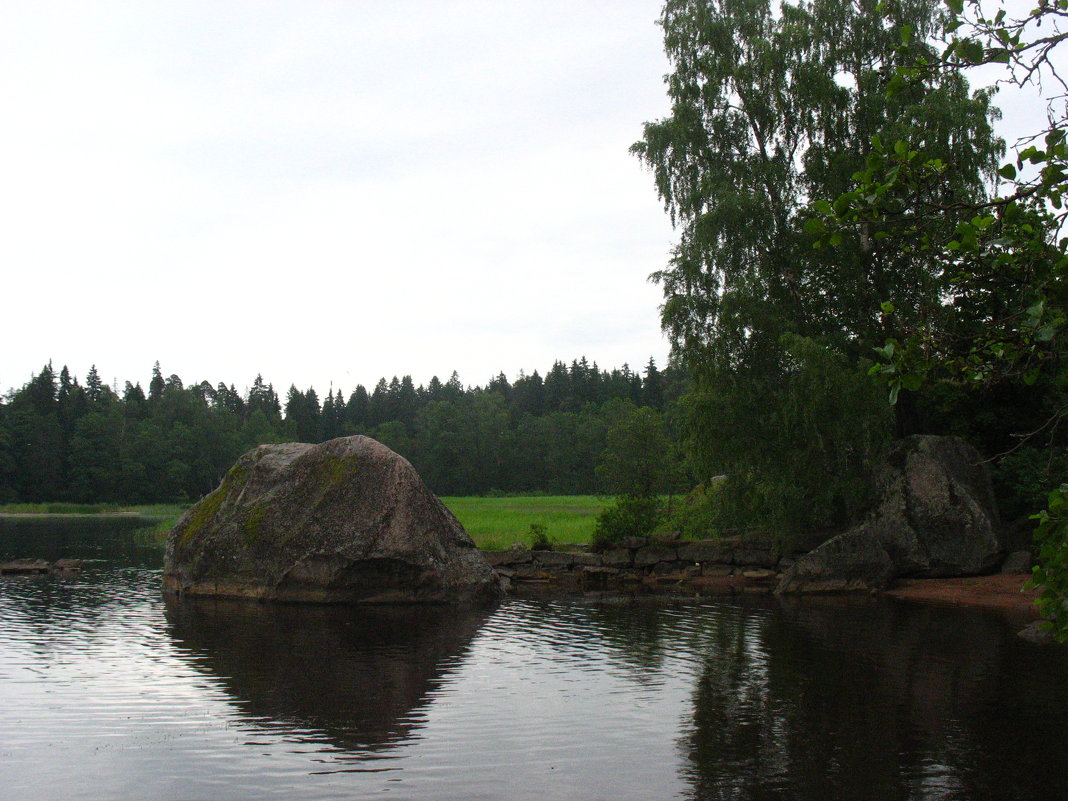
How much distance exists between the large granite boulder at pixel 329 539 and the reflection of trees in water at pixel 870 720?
29.2 ft

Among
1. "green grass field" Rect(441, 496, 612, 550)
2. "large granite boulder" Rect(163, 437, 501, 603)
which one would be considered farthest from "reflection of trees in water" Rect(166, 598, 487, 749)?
"green grass field" Rect(441, 496, 612, 550)

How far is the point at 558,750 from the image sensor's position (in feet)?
35.5

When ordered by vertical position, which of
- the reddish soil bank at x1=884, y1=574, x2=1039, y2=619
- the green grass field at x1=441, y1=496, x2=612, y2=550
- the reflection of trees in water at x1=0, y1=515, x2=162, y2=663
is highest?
the green grass field at x1=441, y1=496, x2=612, y2=550

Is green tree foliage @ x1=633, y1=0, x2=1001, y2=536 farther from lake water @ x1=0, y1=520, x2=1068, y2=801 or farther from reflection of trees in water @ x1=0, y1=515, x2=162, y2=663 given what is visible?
reflection of trees in water @ x1=0, y1=515, x2=162, y2=663

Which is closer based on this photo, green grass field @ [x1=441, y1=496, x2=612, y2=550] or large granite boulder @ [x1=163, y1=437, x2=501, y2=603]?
large granite boulder @ [x1=163, y1=437, x2=501, y2=603]

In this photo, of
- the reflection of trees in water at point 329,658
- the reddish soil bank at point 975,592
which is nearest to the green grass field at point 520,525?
the reddish soil bank at point 975,592

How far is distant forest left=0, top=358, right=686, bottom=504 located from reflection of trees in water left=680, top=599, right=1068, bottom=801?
8721cm

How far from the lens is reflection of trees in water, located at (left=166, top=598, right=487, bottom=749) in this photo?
12.2 meters

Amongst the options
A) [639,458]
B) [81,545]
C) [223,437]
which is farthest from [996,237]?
[223,437]

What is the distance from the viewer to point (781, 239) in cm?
3147

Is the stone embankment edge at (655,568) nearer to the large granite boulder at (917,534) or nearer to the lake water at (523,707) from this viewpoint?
the large granite boulder at (917,534)

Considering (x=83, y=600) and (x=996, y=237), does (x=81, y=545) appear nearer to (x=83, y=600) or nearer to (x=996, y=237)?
A: (x=83, y=600)

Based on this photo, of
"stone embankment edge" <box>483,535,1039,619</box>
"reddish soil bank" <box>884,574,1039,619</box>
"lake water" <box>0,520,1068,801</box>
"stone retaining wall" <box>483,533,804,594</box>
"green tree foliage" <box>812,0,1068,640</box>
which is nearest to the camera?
"green tree foliage" <box>812,0,1068,640</box>

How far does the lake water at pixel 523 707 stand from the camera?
9.60m
